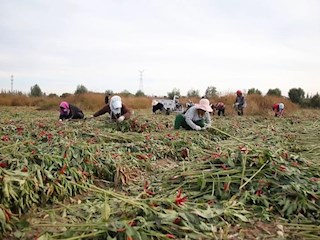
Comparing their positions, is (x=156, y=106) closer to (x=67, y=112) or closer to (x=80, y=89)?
(x=67, y=112)

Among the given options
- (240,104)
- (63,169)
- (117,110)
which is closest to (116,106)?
(117,110)

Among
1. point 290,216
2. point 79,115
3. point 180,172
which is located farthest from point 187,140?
point 79,115

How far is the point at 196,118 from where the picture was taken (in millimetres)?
7066

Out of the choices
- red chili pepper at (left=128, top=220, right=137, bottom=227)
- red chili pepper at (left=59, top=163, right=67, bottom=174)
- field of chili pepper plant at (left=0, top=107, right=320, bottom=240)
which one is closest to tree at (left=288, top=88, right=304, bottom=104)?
field of chili pepper plant at (left=0, top=107, right=320, bottom=240)

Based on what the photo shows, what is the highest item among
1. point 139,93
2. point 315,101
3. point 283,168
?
point 139,93

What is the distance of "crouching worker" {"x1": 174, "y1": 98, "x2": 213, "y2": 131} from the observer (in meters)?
6.75

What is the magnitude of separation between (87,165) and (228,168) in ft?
4.60

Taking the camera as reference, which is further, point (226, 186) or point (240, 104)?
point (240, 104)

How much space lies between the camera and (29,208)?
8.90 feet

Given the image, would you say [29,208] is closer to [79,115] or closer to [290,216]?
[290,216]

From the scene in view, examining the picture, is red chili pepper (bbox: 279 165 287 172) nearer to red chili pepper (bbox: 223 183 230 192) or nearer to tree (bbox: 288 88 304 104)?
red chili pepper (bbox: 223 183 230 192)

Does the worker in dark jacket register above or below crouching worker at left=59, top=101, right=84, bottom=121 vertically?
above

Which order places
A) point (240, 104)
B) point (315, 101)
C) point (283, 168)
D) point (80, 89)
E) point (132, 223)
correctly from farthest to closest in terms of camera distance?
point (80, 89), point (315, 101), point (240, 104), point (283, 168), point (132, 223)

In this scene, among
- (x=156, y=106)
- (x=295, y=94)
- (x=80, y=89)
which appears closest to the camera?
(x=156, y=106)
